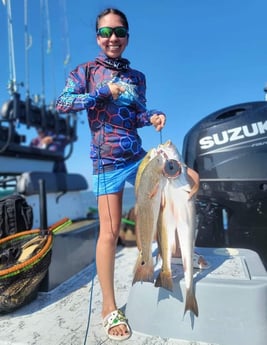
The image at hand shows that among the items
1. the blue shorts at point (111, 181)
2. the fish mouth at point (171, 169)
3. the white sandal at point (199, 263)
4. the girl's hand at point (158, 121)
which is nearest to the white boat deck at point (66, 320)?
the white sandal at point (199, 263)

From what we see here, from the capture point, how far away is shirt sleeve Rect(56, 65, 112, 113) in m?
1.56

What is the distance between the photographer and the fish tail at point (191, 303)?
1347 mm

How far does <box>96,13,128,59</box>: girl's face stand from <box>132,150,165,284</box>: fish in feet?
2.10

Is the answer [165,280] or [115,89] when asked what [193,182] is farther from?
[115,89]

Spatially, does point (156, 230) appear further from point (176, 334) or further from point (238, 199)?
point (238, 199)

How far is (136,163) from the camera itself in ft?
5.68

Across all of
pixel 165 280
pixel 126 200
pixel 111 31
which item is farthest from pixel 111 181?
pixel 126 200

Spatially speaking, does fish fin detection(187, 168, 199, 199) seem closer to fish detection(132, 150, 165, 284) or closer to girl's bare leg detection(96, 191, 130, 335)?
fish detection(132, 150, 165, 284)

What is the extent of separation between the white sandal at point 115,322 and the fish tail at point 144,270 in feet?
0.69

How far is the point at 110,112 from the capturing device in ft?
5.63

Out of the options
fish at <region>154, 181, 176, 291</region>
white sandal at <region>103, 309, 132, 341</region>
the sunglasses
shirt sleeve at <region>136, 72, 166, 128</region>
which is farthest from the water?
the sunglasses

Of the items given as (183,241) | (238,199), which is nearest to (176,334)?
(183,241)

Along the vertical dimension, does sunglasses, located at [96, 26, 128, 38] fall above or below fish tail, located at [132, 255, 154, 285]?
above

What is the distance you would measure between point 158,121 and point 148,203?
404 millimetres
